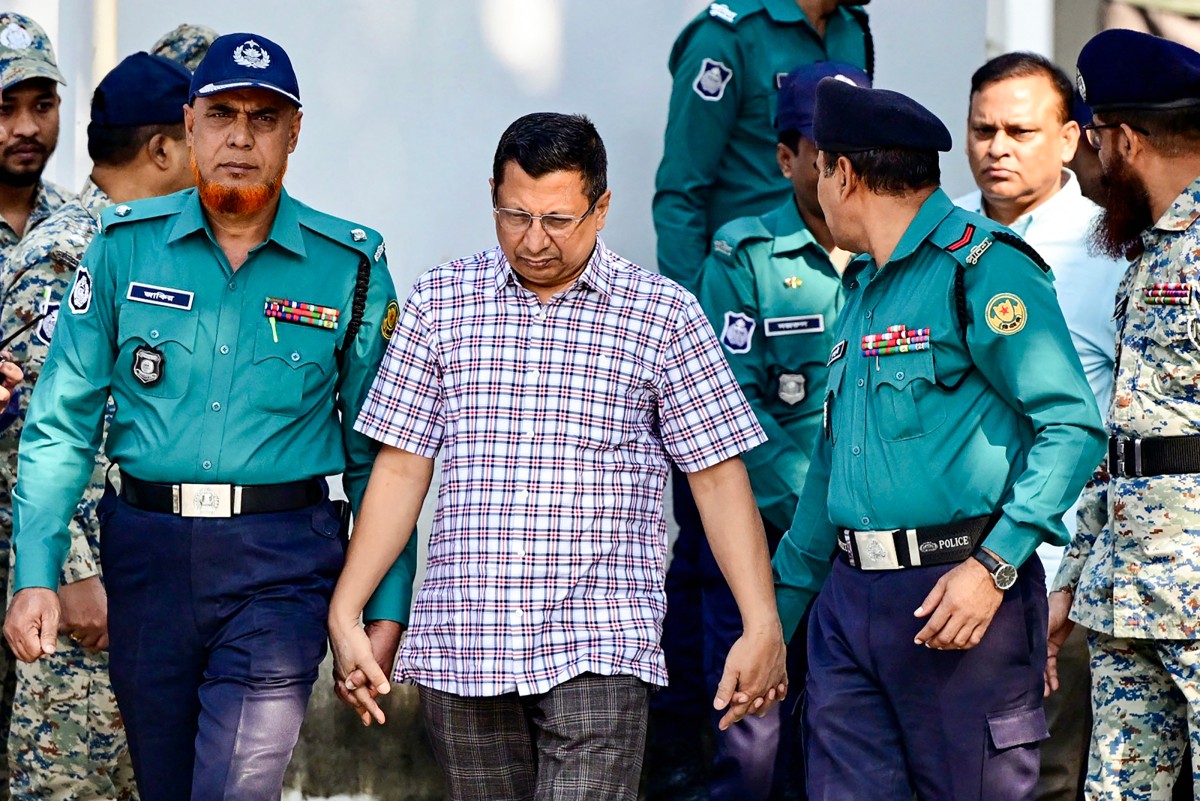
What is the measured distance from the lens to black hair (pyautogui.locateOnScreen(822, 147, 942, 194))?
4.20 meters

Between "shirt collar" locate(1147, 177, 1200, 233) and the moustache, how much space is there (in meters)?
3.58

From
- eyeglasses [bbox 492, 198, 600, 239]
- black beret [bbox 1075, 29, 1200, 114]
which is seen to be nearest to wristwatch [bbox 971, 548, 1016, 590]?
eyeglasses [bbox 492, 198, 600, 239]

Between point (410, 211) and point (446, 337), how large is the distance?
7.13ft

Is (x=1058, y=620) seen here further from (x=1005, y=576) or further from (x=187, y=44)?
(x=187, y=44)

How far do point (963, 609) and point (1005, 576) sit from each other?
0.39ft

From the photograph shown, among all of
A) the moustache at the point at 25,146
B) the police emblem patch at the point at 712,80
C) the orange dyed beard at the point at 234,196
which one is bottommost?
the orange dyed beard at the point at 234,196

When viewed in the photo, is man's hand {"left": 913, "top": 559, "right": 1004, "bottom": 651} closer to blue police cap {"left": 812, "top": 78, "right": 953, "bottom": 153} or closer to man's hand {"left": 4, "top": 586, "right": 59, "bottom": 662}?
blue police cap {"left": 812, "top": 78, "right": 953, "bottom": 153}

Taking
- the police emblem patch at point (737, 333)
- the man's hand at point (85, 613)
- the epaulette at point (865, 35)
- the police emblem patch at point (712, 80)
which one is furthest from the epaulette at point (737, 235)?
the man's hand at point (85, 613)

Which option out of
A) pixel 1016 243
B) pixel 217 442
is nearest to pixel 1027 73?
pixel 1016 243

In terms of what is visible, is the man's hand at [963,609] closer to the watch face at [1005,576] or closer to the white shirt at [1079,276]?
the watch face at [1005,576]

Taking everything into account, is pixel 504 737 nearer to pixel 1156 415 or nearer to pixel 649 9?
pixel 1156 415

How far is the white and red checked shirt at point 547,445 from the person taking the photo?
4.02 m

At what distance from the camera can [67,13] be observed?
647 cm

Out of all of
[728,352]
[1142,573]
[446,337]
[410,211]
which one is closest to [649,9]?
[410,211]
